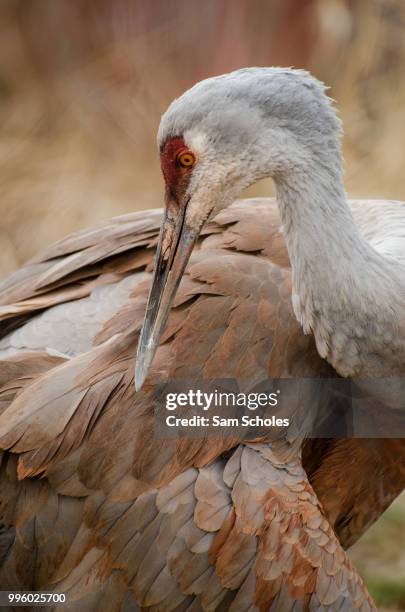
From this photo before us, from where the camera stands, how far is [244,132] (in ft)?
7.86

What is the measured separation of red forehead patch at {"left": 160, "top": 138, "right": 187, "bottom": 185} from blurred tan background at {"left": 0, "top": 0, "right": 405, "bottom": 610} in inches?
108

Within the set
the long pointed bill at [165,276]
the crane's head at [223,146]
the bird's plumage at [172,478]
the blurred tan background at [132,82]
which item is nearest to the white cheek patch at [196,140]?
the crane's head at [223,146]

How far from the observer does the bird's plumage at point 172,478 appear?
8.46ft

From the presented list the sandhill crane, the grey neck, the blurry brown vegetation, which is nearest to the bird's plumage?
the sandhill crane

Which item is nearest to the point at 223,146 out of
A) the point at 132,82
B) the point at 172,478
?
the point at 172,478

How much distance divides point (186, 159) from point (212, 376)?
553 millimetres

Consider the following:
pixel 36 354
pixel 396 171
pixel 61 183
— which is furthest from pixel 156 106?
pixel 36 354

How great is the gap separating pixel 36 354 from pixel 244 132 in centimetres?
88

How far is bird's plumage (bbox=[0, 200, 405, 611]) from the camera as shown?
2.58 m

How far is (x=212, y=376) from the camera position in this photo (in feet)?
8.73

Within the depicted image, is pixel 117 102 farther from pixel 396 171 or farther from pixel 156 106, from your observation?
pixel 396 171

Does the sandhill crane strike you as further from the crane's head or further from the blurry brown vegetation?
the blurry brown vegetation

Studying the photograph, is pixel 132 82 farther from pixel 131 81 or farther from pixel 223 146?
pixel 223 146

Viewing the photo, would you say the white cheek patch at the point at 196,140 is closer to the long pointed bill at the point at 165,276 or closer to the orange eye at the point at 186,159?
the orange eye at the point at 186,159
